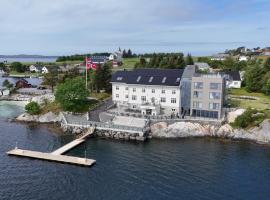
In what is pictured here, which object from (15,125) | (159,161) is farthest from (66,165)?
(15,125)

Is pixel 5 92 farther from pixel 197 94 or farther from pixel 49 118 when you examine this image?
pixel 197 94

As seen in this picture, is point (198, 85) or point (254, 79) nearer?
point (198, 85)

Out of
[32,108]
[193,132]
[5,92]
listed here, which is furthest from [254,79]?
[5,92]

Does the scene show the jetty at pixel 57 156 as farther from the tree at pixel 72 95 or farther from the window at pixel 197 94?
the window at pixel 197 94

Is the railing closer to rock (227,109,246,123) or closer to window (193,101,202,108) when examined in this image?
window (193,101,202,108)

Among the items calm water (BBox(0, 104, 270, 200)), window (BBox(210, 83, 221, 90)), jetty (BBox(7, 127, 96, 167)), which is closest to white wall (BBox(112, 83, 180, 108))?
window (BBox(210, 83, 221, 90))

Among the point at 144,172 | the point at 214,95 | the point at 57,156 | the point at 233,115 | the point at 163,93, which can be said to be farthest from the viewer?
the point at 163,93

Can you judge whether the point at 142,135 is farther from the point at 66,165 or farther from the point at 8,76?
the point at 8,76
